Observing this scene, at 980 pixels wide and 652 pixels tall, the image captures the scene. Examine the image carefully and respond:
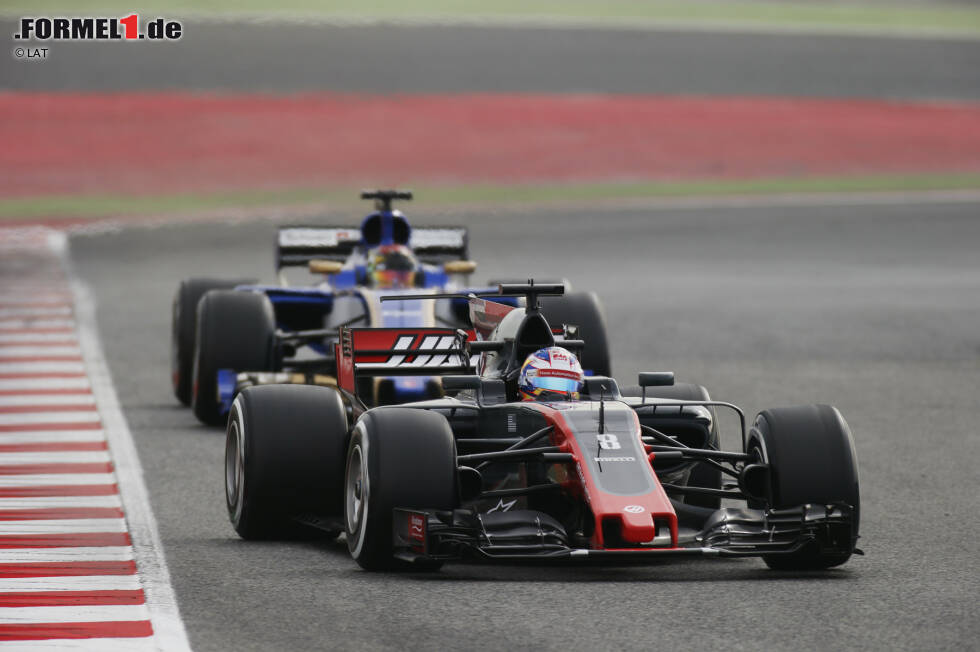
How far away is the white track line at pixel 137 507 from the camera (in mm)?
8305

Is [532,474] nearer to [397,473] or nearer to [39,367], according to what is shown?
[397,473]

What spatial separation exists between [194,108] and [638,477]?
121 feet

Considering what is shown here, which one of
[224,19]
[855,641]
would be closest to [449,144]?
[224,19]

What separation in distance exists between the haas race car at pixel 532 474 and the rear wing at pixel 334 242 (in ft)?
24.4

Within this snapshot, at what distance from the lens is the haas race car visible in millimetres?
9102

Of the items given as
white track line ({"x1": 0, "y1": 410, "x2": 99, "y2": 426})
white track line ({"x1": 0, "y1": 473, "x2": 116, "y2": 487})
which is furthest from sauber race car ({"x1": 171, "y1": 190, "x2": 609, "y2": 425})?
white track line ({"x1": 0, "y1": 473, "x2": 116, "y2": 487})

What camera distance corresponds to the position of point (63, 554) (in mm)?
10219

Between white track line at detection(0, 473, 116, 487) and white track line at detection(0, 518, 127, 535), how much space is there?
4.85ft

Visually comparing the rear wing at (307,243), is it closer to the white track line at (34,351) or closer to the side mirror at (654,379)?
the white track line at (34,351)

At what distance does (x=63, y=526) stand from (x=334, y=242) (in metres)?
7.72

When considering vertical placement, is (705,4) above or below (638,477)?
above

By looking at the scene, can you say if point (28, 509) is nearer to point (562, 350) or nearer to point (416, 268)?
point (562, 350)

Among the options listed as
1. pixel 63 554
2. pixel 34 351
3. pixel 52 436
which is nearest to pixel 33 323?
pixel 34 351

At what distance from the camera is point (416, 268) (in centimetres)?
1766
